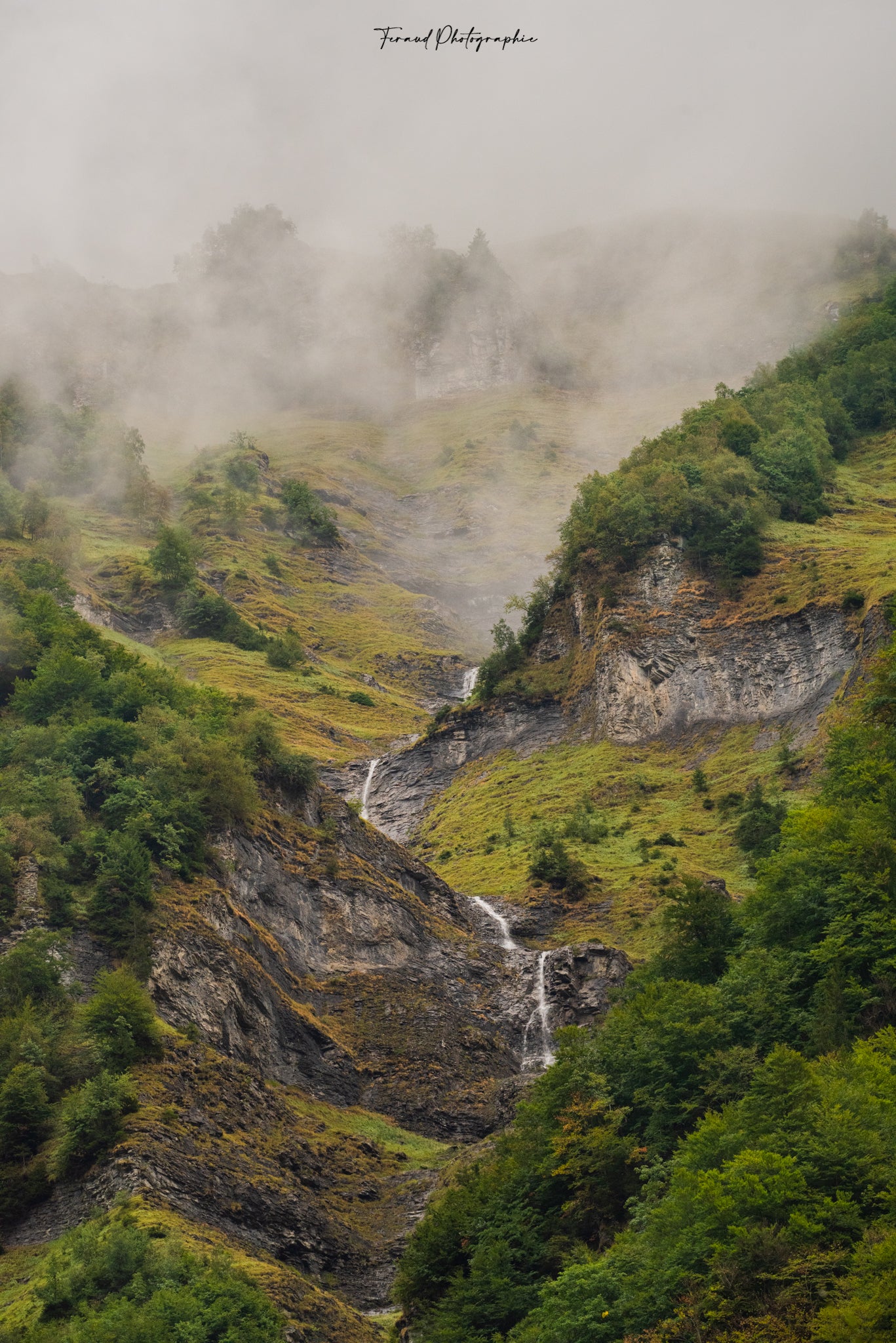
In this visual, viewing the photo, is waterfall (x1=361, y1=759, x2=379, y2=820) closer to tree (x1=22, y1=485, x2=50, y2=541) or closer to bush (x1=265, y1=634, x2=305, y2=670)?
bush (x1=265, y1=634, x2=305, y2=670)

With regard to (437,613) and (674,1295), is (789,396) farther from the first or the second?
(674,1295)

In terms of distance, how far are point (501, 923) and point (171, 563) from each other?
81083mm

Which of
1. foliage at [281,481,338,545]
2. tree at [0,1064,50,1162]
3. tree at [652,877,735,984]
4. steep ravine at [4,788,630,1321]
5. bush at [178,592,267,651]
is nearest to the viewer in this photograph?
tree at [0,1064,50,1162]

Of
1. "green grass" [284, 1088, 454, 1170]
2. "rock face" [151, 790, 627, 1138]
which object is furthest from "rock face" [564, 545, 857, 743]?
"green grass" [284, 1088, 454, 1170]

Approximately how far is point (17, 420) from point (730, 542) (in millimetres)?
108651

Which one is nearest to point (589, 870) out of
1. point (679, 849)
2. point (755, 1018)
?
point (679, 849)

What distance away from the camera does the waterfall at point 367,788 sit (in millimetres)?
113331

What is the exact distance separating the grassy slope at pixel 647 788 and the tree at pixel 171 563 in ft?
161

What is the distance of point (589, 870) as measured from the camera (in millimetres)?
84875

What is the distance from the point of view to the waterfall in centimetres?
11333

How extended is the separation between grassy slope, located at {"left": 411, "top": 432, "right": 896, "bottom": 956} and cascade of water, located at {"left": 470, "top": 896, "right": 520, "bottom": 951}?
170 centimetres

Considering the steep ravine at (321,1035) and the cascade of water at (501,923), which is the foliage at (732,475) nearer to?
the cascade of water at (501,923)

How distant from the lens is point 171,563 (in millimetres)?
Result: 146000

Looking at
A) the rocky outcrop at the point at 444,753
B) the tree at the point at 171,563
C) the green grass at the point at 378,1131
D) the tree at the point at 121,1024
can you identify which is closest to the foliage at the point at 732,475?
the rocky outcrop at the point at 444,753
